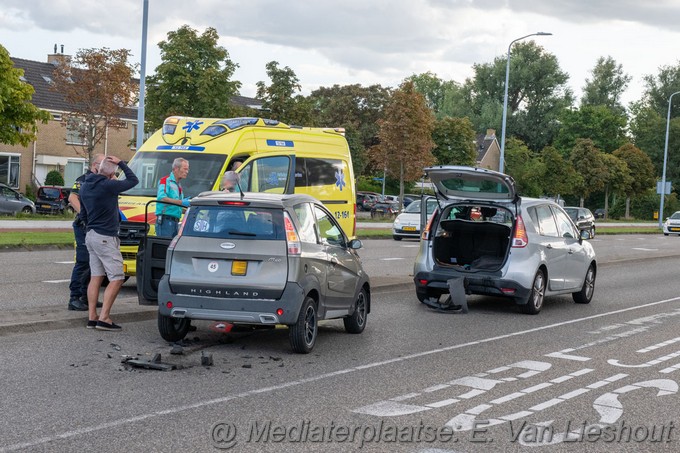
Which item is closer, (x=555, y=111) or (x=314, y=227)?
(x=314, y=227)

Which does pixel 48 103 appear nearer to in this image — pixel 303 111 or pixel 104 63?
pixel 104 63

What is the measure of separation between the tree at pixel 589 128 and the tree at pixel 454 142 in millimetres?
31065

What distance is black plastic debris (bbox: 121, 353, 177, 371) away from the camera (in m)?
8.66

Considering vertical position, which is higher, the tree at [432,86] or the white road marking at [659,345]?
the tree at [432,86]

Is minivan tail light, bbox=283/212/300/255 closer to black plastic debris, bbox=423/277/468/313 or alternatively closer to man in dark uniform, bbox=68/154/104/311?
man in dark uniform, bbox=68/154/104/311

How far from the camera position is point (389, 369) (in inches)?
361

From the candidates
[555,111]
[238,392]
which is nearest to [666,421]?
[238,392]

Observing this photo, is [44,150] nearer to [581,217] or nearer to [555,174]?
[581,217]

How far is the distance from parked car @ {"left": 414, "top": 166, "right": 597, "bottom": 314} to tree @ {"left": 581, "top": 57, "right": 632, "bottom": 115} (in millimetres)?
111737

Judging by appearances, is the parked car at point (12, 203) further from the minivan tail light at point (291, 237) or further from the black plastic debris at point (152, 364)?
the black plastic debris at point (152, 364)

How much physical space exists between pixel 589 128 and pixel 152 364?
3983 inches

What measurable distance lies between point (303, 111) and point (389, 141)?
5376mm

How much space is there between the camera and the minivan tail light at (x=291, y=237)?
9.69 metres

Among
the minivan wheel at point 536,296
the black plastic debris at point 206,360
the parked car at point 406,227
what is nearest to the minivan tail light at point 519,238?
the minivan wheel at point 536,296
